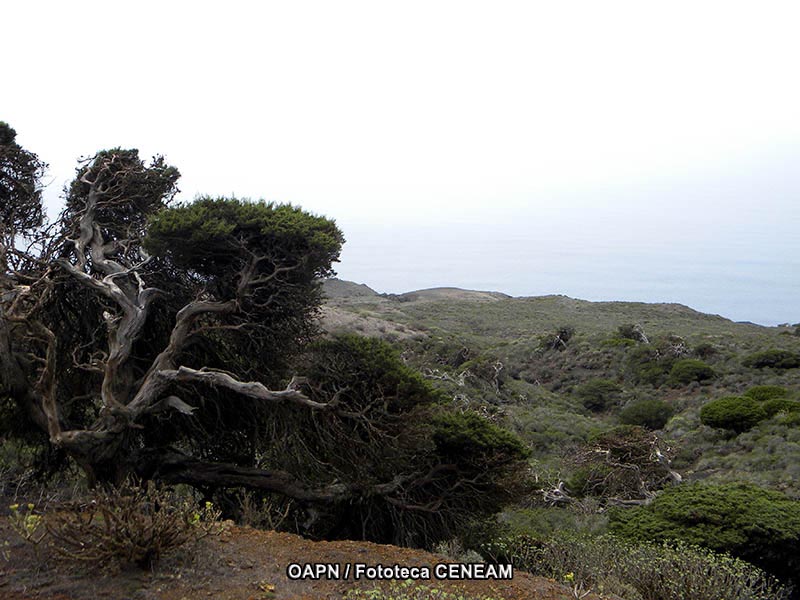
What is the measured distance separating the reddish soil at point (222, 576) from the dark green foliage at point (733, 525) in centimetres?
501

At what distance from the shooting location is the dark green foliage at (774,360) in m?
28.7

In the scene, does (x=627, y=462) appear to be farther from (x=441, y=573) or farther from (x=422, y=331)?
(x=422, y=331)

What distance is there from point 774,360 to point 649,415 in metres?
8.53

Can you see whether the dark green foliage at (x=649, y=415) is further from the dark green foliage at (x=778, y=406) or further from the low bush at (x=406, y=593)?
the low bush at (x=406, y=593)

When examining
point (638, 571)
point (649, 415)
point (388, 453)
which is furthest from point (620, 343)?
point (638, 571)

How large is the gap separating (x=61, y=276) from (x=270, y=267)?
3.49m

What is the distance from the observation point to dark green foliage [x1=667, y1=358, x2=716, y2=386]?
30203mm

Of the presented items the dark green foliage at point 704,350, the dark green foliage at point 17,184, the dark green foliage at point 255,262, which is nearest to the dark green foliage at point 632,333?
the dark green foliage at point 704,350

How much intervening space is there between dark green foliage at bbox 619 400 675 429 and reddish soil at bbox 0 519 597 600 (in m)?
21.6

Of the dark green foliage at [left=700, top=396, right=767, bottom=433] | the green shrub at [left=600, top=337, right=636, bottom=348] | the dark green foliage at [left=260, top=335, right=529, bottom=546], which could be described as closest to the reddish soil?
the dark green foliage at [left=260, top=335, right=529, bottom=546]

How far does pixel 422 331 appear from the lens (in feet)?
154

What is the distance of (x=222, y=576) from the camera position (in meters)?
5.04

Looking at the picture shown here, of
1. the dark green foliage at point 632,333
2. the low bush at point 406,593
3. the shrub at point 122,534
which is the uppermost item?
the dark green foliage at point 632,333

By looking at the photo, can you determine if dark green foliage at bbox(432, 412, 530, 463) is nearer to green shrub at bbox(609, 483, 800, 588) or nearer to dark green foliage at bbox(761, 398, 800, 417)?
green shrub at bbox(609, 483, 800, 588)
